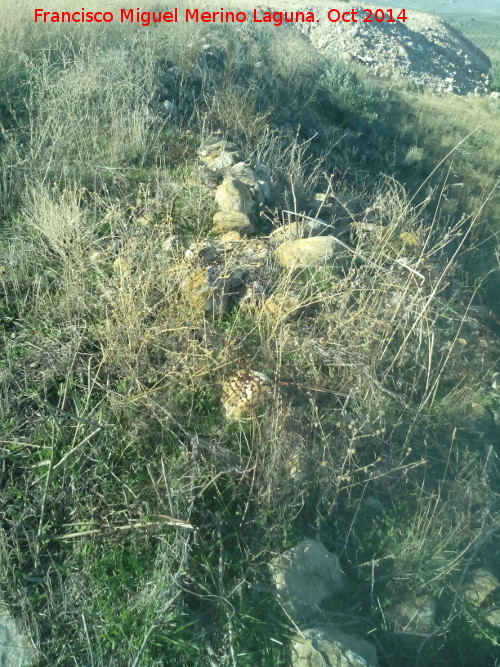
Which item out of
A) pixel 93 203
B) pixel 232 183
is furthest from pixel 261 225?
pixel 93 203

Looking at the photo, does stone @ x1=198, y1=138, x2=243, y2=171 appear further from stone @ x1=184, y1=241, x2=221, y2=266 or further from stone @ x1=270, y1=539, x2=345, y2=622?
stone @ x1=270, y1=539, x2=345, y2=622

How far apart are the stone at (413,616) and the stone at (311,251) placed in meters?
2.17

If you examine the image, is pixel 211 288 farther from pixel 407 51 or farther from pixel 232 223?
pixel 407 51

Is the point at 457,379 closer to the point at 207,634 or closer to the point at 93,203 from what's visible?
the point at 207,634

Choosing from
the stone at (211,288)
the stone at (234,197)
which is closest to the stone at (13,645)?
the stone at (211,288)

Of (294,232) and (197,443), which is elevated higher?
(294,232)

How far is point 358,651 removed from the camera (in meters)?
2.56

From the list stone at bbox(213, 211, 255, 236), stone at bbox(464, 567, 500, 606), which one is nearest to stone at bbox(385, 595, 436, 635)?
stone at bbox(464, 567, 500, 606)

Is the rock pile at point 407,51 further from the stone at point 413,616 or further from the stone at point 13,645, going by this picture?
the stone at point 13,645

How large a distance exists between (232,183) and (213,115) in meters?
2.27

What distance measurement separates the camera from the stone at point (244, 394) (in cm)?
319

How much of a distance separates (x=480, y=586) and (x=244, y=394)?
5.05ft

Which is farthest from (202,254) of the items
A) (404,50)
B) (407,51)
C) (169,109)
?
(407,51)

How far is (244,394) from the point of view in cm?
322
